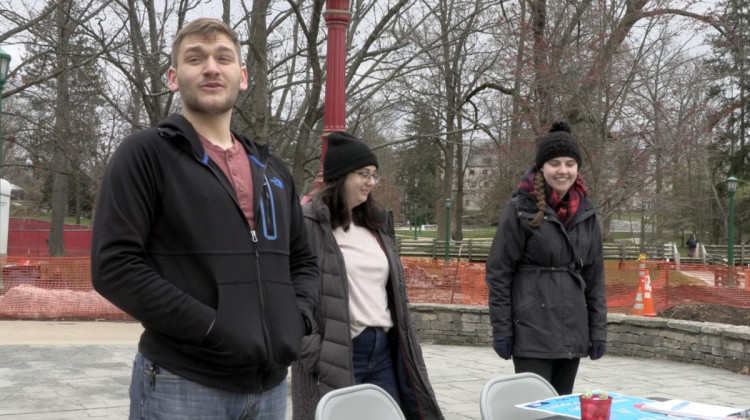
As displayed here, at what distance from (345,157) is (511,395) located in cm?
133

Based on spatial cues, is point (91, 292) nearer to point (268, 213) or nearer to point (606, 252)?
point (268, 213)

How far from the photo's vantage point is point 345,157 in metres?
3.79

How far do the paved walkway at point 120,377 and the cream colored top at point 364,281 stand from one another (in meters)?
2.91

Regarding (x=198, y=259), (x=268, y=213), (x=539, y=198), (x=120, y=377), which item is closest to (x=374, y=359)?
(x=539, y=198)

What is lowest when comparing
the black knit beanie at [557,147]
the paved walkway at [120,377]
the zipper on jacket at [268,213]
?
the paved walkway at [120,377]

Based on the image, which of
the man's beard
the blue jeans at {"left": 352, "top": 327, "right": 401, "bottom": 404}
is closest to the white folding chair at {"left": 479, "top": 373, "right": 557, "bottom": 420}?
the blue jeans at {"left": 352, "top": 327, "right": 401, "bottom": 404}

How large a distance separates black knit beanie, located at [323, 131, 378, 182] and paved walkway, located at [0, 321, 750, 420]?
3.16m

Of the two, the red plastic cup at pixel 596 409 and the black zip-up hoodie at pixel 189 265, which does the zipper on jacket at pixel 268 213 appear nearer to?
the black zip-up hoodie at pixel 189 265

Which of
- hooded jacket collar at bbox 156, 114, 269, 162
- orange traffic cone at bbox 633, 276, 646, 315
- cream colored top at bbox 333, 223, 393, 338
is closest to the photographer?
hooded jacket collar at bbox 156, 114, 269, 162

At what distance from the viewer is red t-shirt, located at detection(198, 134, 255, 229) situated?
220cm

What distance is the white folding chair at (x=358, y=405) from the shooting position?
9.11ft

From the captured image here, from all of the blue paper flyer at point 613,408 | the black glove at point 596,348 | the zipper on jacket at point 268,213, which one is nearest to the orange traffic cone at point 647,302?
the black glove at point 596,348

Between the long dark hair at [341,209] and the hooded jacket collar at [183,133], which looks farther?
the long dark hair at [341,209]

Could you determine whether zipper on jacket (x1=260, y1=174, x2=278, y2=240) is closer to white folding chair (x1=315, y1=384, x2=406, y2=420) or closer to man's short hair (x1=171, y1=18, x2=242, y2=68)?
man's short hair (x1=171, y1=18, x2=242, y2=68)
